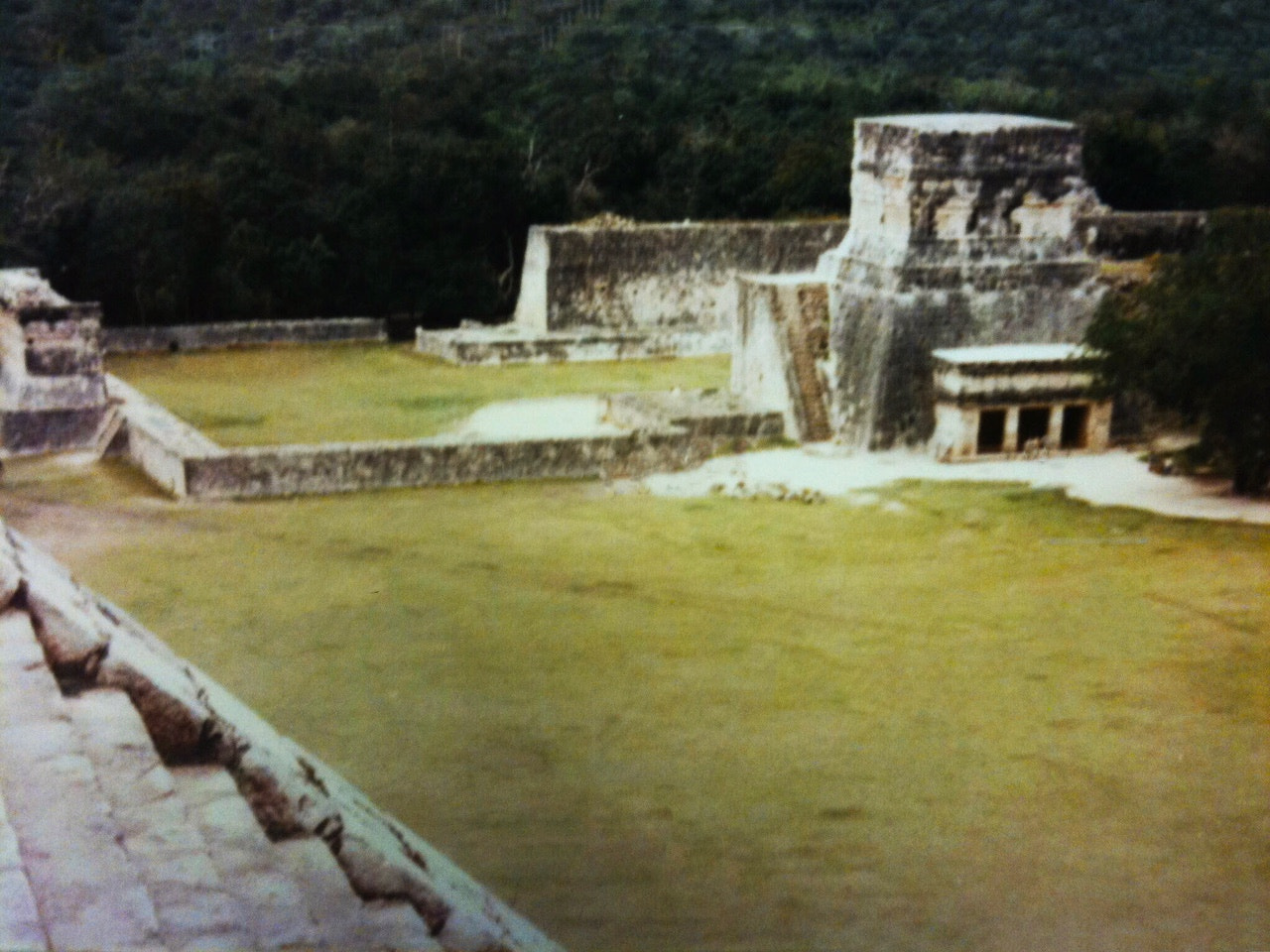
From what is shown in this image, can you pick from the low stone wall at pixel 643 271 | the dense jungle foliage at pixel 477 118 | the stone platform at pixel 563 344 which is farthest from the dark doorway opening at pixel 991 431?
the dense jungle foliage at pixel 477 118

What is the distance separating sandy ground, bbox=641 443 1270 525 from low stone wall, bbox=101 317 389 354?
755 cm

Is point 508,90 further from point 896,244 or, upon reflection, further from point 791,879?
point 791,879

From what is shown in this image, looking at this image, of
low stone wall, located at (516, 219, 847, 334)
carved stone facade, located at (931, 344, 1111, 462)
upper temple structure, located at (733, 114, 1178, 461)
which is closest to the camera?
carved stone facade, located at (931, 344, 1111, 462)

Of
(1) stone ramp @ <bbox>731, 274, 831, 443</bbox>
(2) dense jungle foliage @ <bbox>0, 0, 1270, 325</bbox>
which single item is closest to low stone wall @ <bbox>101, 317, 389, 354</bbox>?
(2) dense jungle foliage @ <bbox>0, 0, 1270, 325</bbox>

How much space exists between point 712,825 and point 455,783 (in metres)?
1.21

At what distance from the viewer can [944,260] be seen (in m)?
14.7

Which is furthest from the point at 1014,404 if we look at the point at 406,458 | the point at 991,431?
the point at 406,458

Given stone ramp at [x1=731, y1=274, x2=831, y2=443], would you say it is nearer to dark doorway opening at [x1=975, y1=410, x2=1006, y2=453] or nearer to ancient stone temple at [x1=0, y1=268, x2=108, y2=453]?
dark doorway opening at [x1=975, y1=410, x2=1006, y2=453]

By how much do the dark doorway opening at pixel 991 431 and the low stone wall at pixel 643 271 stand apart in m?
6.04

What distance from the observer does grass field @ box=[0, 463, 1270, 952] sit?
670 cm

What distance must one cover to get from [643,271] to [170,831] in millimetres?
15003

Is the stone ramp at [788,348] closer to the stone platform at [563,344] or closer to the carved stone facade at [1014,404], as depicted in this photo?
the carved stone facade at [1014,404]

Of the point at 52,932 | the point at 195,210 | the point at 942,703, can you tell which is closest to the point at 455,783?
the point at 942,703

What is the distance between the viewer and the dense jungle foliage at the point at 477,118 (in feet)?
72.8
